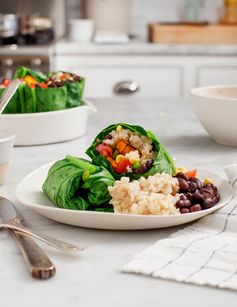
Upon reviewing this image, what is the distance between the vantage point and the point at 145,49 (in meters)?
3.74

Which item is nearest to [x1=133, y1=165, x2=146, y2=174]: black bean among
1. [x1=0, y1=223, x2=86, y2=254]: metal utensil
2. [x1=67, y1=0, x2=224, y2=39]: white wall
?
[x1=0, y1=223, x2=86, y2=254]: metal utensil

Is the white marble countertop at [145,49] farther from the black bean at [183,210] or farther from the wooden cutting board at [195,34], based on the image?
the black bean at [183,210]

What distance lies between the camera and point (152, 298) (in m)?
0.81

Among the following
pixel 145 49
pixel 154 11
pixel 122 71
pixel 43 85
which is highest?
pixel 43 85

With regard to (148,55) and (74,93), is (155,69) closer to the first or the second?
(148,55)

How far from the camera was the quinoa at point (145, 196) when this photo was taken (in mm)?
1008

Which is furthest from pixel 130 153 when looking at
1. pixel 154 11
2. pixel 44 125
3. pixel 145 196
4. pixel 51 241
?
pixel 154 11

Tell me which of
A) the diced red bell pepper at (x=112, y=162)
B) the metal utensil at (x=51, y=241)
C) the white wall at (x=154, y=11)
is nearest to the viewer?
the metal utensil at (x=51, y=241)

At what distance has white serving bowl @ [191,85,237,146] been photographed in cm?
161

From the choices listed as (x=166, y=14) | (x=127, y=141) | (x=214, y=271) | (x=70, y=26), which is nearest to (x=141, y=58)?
(x=70, y=26)

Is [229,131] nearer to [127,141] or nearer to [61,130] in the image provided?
[61,130]

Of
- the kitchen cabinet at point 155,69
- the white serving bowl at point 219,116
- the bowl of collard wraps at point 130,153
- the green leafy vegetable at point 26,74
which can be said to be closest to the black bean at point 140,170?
the bowl of collard wraps at point 130,153

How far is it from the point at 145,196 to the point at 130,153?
0.43 ft

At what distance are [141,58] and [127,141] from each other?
8.66 ft
